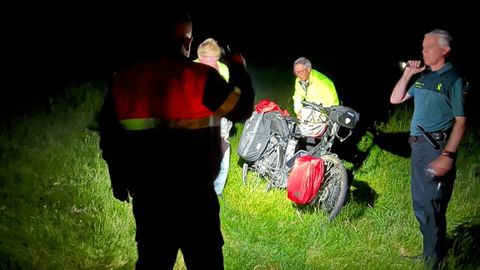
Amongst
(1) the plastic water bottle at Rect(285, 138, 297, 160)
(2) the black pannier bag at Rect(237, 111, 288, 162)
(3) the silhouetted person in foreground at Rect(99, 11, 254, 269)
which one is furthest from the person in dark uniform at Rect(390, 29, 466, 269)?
(2) the black pannier bag at Rect(237, 111, 288, 162)

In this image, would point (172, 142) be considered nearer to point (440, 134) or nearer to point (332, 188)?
point (440, 134)

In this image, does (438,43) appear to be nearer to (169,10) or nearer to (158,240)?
(169,10)

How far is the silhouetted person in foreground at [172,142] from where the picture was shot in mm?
2875

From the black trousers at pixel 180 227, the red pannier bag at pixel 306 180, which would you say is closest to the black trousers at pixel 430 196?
the red pannier bag at pixel 306 180

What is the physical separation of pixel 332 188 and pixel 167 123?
3.24 meters

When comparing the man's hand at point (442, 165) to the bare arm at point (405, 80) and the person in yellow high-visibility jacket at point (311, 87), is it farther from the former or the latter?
the person in yellow high-visibility jacket at point (311, 87)

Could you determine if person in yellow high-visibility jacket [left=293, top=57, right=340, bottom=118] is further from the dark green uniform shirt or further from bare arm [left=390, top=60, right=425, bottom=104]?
the dark green uniform shirt

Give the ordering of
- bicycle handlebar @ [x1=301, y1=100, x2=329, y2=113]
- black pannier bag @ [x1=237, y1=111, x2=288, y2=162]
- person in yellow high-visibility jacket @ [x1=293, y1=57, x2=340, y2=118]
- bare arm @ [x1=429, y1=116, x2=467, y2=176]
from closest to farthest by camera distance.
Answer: bare arm @ [x1=429, y1=116, x2=467, y2=176] → bicycle handlebar @ [x1=301, y1=100, x2=329, y2=113] → person in yellow high-visibility jacket @ [x1=293, y1=57, x2=340, y2=118] → black pannier bag @ [x1=237, y1=111, x2=288, y2=162]

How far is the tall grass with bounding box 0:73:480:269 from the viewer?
4.68 metres

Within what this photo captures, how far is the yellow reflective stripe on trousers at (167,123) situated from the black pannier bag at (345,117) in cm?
276

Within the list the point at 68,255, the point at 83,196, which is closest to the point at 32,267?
the point at 68,255

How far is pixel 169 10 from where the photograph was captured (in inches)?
112

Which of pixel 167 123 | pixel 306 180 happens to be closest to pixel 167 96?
pixel 167 123

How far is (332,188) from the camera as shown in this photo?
566 centimetres
